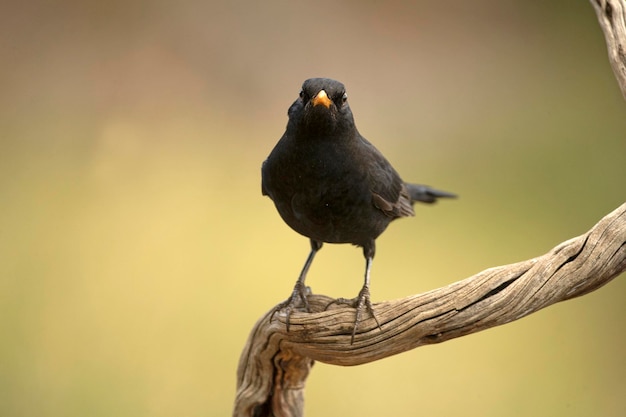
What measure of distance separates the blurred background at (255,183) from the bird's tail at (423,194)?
684mm

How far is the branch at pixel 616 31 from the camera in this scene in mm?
3180

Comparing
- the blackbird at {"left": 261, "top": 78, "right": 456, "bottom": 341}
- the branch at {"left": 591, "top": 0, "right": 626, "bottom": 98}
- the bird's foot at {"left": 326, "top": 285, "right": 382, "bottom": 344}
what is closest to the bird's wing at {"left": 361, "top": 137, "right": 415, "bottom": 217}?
the blackbird at {"left": 261, "top": 78, "right": 456, "bottom": 341}

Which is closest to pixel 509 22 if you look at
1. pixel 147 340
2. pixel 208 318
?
pixel 208 318

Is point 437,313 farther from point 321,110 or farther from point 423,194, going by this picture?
point 423,194

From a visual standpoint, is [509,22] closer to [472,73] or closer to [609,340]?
[472,73]

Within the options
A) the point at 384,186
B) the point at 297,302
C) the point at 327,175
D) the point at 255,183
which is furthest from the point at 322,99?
the point at 255,183

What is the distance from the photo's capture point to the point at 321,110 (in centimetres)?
298

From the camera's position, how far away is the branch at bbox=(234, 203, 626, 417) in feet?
9.58

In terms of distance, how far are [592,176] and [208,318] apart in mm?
2522

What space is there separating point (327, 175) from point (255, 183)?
5.57ft

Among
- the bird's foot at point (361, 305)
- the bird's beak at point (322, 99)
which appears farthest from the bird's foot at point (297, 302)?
the bird's beak at point (322, 99)

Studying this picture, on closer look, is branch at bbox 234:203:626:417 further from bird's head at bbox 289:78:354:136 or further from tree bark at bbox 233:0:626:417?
bird's head at bbox 289:78:354:136

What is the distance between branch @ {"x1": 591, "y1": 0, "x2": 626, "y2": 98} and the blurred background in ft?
4.25

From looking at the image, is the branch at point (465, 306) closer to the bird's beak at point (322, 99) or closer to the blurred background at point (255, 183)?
the bird's beak at point (322, 99)
